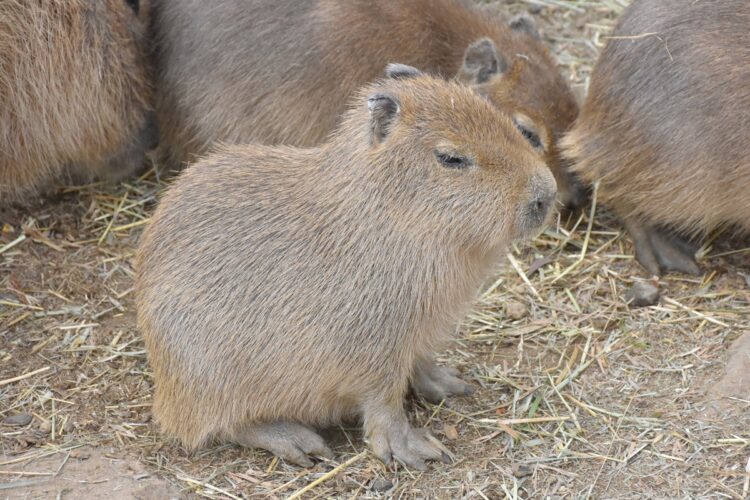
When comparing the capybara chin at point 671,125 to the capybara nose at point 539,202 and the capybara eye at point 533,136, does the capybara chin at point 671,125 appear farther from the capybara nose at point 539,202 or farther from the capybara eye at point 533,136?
the capybara nose at point 539,202

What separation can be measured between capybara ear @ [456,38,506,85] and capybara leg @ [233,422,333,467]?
2.31 m

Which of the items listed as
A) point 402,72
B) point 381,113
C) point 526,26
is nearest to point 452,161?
point 381,113

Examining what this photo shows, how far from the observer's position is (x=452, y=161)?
4305 mm

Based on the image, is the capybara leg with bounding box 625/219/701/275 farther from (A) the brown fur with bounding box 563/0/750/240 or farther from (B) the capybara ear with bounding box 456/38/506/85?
(B) the capybara ear with bounding box 456/38/506/85

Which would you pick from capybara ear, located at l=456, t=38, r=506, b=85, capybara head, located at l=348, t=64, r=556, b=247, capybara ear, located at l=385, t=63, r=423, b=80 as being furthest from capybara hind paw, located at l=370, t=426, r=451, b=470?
capybara ear, located at l=456, t=38, r=506, b=85

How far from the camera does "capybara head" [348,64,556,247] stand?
4.29 meters

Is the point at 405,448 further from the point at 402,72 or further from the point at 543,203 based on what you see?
the point at 402,72

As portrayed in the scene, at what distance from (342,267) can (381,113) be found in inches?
24.8

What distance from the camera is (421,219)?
170 inches

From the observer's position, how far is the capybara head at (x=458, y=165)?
429cm

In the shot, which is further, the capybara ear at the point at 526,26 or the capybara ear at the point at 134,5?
the capybara ear at the point at 526,26

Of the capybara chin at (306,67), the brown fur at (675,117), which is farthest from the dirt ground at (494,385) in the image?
the capybara chin at (306,67)

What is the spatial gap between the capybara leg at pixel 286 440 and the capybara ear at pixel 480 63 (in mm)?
2305

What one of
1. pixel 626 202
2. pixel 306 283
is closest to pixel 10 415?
pixel 306 283
